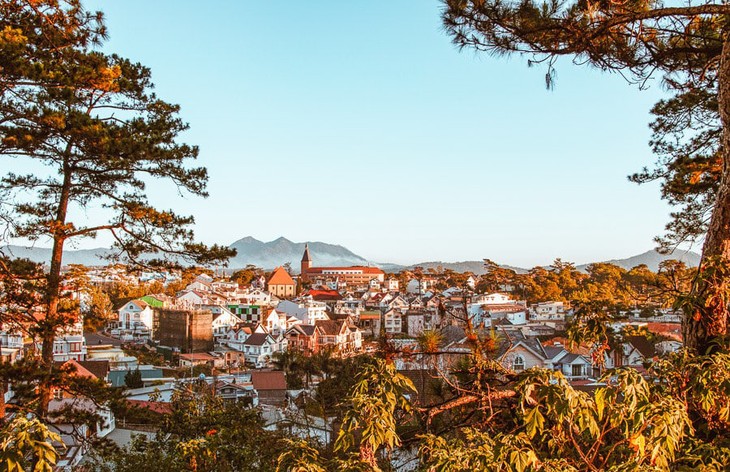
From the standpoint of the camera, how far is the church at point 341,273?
9265cm

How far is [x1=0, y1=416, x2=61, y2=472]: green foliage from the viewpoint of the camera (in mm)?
1932

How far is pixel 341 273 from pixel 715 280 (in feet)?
319

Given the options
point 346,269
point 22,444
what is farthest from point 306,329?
point 346,269

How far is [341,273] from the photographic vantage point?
99.8 metres

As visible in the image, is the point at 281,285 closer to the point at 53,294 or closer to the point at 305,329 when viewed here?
the point at 305,329

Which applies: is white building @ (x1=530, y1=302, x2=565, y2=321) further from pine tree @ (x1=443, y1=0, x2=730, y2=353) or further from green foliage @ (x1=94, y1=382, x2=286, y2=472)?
pine tree @ (x1=443, y1=0, x2=730, y2=353)

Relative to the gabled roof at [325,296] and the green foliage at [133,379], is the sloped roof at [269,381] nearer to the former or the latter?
the green foliage at [133,379]

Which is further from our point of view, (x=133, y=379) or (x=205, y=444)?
(x=133, y=379)

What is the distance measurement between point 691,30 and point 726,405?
320 centimetres

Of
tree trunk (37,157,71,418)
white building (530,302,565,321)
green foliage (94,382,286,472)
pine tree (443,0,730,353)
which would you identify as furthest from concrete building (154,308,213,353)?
pine tree (443,0,730,353)

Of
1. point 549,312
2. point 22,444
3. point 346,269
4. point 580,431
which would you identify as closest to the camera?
point 22,444

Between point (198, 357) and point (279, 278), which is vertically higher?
point (279, 278)

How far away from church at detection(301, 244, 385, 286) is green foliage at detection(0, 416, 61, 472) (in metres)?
87.3

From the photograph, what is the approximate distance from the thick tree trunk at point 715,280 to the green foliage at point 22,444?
2.95 metres
